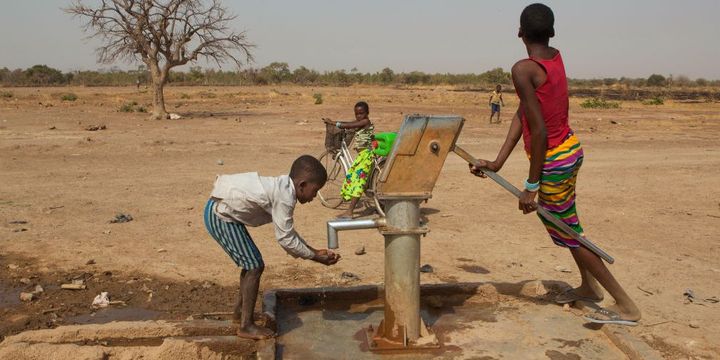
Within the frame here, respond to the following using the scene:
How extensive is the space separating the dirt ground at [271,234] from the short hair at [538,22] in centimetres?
187

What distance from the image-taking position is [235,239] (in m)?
3.36

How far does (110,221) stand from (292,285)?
2.62 metres

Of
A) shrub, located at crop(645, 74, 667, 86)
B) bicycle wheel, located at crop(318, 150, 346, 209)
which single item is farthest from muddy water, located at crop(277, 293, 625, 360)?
shrub, located at crop(645, 74, 667, 86)

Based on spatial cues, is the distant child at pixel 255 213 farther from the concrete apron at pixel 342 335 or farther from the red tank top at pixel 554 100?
the red tank top at pixel 554 100

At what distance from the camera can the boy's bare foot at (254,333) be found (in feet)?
10.8

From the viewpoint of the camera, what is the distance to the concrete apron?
3.20 metres

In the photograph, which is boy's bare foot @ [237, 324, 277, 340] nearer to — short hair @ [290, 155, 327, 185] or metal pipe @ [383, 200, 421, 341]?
metal pipe @ [383, 200, 421, 341]

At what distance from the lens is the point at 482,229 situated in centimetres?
654

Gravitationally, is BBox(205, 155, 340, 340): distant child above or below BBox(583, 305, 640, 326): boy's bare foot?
above

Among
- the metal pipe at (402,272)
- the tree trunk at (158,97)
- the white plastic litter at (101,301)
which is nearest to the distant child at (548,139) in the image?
the metal pipe at (402,272)

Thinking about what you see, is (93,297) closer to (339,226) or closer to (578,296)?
(339,226)

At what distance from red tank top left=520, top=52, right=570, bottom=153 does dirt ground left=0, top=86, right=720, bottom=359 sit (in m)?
1.41

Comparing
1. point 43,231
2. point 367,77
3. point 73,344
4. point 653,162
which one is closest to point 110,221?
point 43,231

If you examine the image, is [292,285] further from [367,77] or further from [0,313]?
[367,77]
